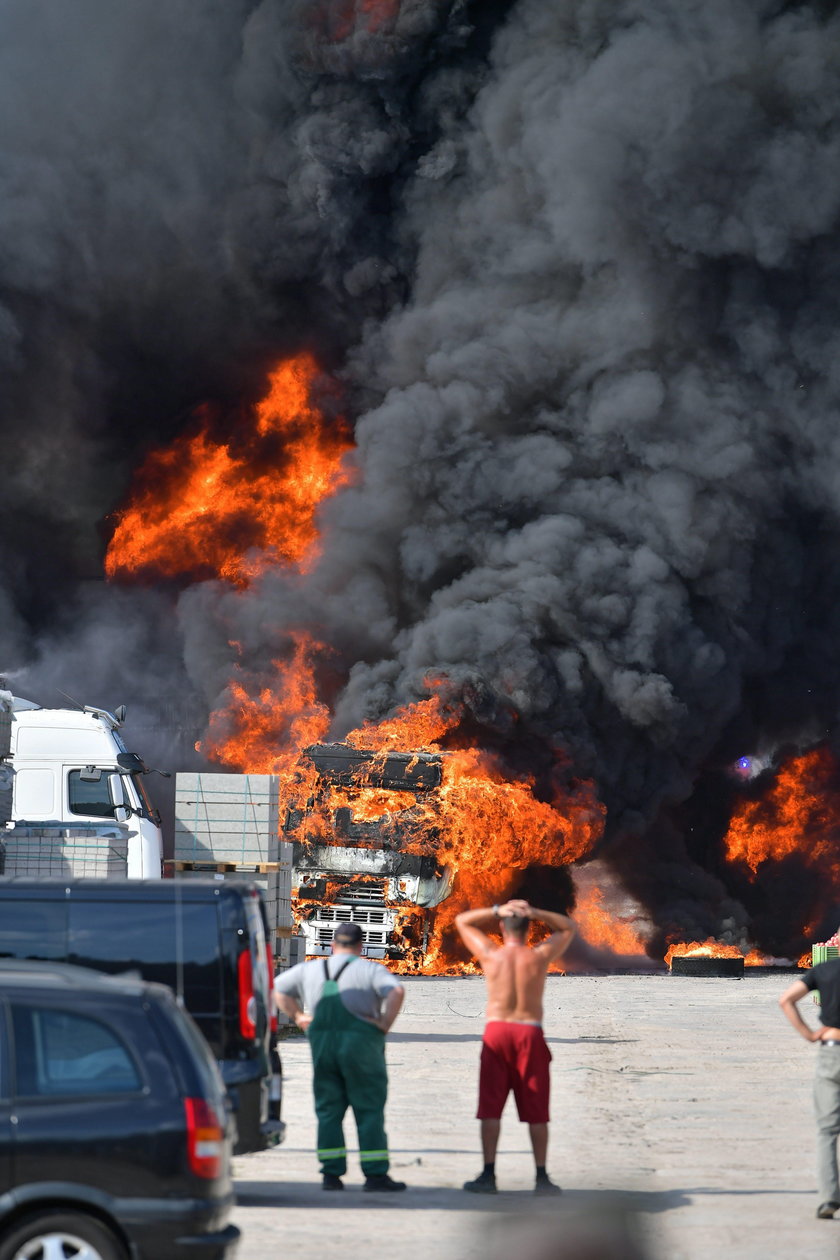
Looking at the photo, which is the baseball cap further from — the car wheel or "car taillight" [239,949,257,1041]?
the car wheel

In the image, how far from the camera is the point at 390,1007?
9383 mm

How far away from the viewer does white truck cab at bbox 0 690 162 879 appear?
24.1 meters

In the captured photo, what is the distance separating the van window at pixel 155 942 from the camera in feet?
29.3

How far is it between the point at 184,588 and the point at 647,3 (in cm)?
1943

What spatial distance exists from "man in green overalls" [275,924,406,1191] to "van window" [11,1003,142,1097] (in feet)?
9.27

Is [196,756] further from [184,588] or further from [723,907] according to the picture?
[723,907]

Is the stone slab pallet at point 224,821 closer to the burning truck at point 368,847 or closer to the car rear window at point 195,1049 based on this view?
the burning truck at point 368,847

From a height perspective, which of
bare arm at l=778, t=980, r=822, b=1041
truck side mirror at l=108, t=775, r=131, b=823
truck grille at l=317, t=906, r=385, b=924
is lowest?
bare arm at l=778, t=980, r=822, b=1041

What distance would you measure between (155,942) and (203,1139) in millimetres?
2633

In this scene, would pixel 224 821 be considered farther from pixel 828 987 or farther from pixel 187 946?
pixel 828 987

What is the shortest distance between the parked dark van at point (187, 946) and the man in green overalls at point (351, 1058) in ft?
1.02

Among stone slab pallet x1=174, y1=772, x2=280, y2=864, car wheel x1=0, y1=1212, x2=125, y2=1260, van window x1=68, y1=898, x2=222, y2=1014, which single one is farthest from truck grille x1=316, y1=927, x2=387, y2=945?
car wheel x1=0, y1=1212, x2=125, y2=1260

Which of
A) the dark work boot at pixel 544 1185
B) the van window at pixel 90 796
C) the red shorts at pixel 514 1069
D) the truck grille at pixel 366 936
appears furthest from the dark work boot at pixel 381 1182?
the truck grille at pixel 366 936

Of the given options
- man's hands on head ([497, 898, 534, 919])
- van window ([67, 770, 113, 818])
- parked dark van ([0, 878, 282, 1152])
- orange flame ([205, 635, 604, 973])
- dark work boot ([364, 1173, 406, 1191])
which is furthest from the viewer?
orange flame ([205, 635, 604, 973])
